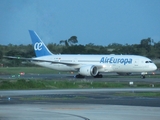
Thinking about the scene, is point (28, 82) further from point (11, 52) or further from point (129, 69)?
point (11, 52)

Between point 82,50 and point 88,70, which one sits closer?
point 88,70

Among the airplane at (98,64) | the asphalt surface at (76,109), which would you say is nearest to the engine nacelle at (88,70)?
the airplane at (98,64)

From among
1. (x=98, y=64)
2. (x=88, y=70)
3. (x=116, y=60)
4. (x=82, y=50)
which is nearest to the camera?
(x=88, y=70)

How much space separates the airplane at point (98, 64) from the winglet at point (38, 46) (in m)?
1.20

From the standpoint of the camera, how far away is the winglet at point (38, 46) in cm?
9231

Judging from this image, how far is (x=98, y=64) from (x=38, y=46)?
13.4m

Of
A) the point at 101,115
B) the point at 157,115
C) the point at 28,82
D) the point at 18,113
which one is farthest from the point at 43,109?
the point at 28,82

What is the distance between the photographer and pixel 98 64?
84.2 meters

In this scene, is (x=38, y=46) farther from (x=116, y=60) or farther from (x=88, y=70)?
(x=116, y=60)

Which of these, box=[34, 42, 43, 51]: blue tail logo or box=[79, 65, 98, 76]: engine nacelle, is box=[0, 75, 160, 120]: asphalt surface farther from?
box=[34, 42, 43, 51]: blue tail logo

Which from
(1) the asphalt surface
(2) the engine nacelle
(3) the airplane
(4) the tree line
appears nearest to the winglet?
(3) the airplane

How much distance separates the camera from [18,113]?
29641mm

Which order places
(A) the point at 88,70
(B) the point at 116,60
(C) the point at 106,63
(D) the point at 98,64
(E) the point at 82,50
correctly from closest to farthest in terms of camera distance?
(A) the point at 88,70 < (B) the point at 116,60 < (C) the point at 106,63 < (D) the point at 98,64 < (E) the point at 82,50

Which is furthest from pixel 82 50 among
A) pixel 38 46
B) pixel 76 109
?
pixel 76 109
